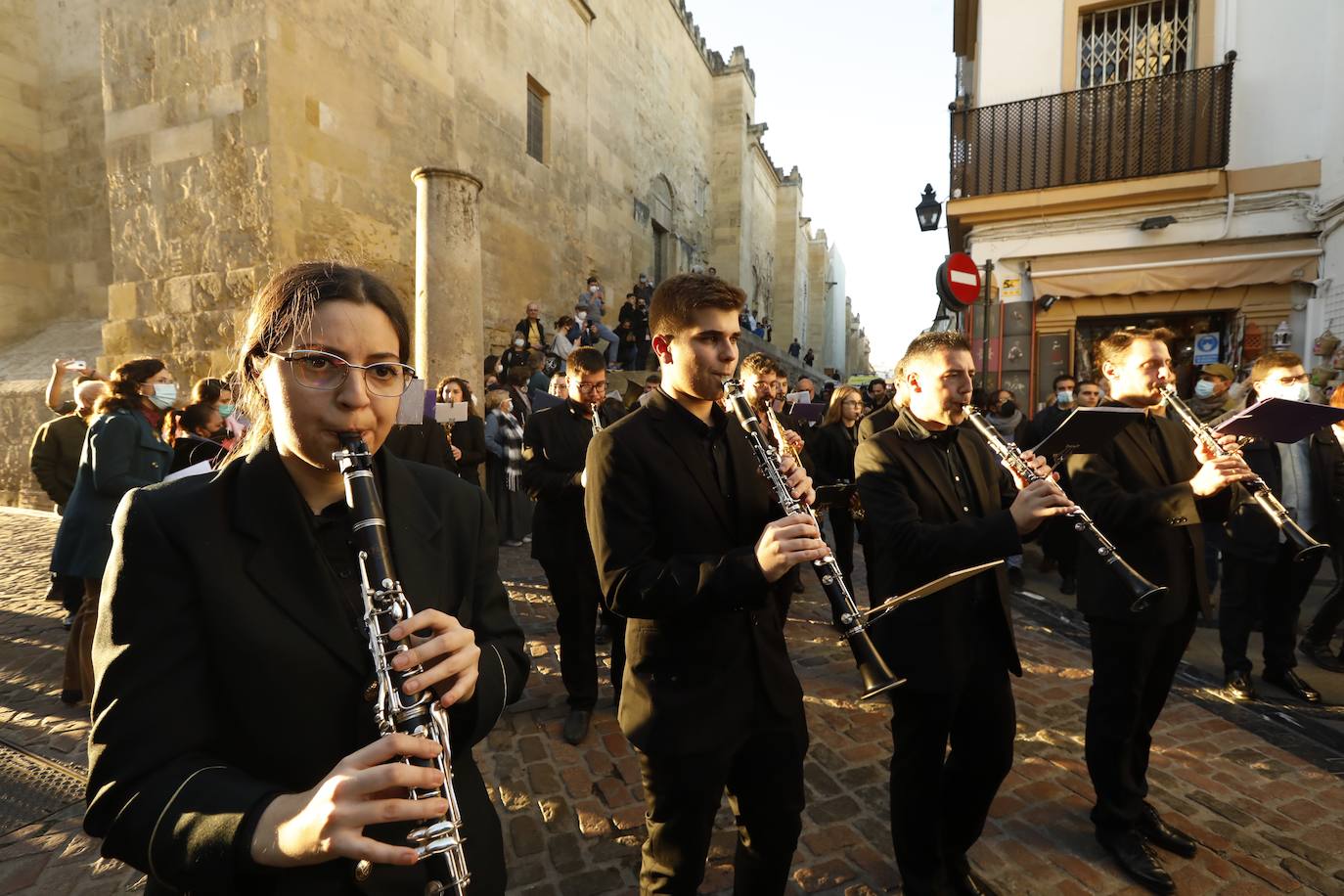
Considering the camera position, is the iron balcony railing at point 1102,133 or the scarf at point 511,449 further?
the iron balcony railing at point 1102,133

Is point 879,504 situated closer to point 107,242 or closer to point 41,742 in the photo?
point 41,742

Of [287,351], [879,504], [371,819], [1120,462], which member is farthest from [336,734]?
[1120,462]

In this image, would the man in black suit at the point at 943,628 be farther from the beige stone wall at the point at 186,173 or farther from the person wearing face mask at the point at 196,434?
the beige stone wall at the point at 186,173

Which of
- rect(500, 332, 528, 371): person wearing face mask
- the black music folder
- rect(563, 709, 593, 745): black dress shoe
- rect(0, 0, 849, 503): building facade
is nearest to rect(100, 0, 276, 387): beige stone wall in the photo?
rect(0, 0, 849, 503): building facade

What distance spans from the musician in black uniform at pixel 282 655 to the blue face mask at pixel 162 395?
4.11 meters

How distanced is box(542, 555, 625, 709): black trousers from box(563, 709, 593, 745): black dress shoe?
8 cm

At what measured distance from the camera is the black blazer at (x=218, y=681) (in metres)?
1.03

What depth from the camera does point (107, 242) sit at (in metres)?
11.5

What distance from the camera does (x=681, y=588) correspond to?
186cm

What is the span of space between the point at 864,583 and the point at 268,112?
9468 mm

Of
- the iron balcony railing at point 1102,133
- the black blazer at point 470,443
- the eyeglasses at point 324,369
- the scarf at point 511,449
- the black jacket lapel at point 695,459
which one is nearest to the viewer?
the eyeglasses at point 324,369

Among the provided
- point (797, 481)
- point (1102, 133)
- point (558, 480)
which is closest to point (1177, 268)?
point (1102, 133)

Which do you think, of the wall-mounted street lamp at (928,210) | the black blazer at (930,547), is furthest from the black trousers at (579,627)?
the wall-mounted street lamp at (928,210)

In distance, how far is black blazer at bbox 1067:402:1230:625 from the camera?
8.90 ft
